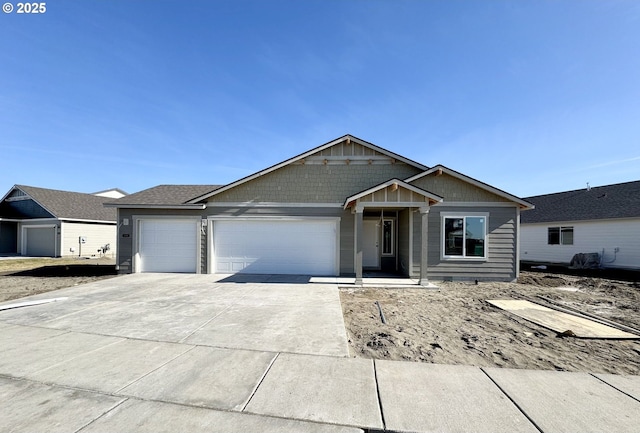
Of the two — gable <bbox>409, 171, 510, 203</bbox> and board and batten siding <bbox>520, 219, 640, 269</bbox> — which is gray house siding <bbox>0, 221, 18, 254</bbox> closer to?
gable <bbox>409, 171, 510, 203</bbox>

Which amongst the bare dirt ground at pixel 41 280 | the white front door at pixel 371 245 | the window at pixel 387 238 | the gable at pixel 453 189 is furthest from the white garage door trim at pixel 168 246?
the gable at pixel 453 189

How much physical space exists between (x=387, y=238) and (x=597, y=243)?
12.7 meters

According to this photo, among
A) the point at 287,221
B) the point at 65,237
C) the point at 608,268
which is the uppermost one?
the point at 287,221

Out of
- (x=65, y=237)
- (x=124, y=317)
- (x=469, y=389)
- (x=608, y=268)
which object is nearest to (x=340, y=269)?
(x=124, y=317)

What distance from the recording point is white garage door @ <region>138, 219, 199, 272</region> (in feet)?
38.0

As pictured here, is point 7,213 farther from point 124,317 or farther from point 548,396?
point 548,396

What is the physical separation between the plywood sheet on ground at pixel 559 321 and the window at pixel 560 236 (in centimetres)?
1367

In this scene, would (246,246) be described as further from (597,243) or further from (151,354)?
(597,243)

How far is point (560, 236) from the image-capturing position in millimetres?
17516

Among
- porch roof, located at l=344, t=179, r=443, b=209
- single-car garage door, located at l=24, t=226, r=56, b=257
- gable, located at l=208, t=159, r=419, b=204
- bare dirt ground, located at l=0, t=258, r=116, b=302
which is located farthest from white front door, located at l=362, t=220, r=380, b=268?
single-car garage door, located at l=24, t=226, r=56, b=257

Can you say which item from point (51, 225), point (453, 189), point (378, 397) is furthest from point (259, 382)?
point (51, 225)

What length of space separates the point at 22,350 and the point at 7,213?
85.7 ft

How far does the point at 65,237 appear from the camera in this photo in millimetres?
19672

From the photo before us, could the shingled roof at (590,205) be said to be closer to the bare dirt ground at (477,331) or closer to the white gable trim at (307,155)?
the bare dirt ground at (477,331)
